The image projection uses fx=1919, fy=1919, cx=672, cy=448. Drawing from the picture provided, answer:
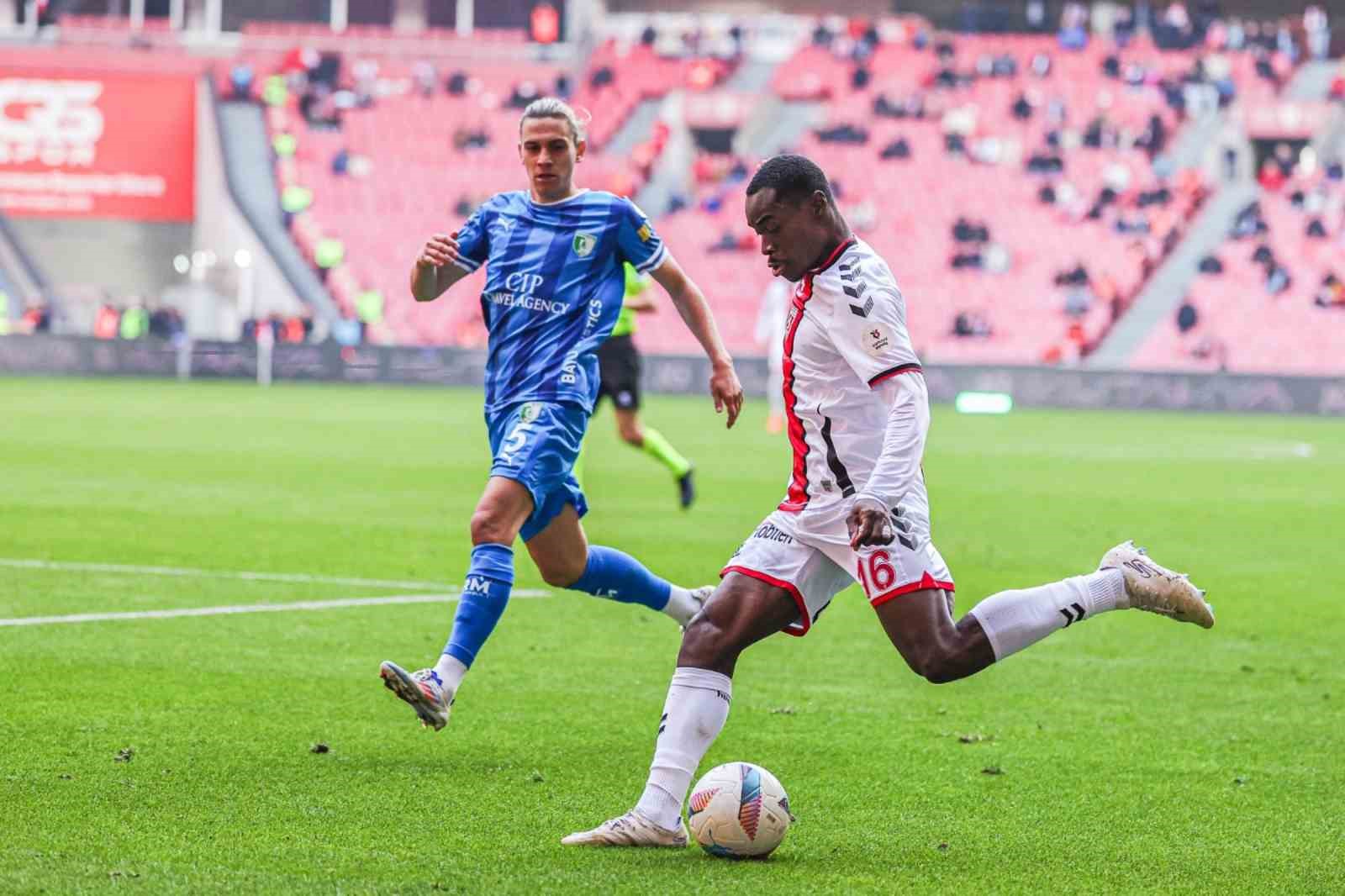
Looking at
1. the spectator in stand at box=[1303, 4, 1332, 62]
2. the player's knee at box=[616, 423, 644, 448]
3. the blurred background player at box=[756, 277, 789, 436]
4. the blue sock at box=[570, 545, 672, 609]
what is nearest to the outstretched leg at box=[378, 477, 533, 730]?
the blue sock at box=[570, 545, 672, 609]

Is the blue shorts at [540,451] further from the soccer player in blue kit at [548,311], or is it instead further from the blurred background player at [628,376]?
the blurred background player at [628,376]

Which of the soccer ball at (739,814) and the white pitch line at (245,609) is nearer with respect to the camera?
the soccer ball at (739,814)

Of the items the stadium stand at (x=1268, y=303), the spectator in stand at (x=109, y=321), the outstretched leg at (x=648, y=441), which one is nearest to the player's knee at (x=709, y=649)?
the outstretched leg at (x=648, y=441)

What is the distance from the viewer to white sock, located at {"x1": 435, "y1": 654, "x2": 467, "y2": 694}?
20.5 ft

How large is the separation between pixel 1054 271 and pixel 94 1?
28.7 m

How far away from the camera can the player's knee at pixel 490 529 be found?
6785mm

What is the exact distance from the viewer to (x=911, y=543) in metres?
5.36

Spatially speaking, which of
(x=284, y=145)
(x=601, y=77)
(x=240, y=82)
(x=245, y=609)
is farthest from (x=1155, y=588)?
(x=240, y=82)

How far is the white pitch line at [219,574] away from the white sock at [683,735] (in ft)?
19.1

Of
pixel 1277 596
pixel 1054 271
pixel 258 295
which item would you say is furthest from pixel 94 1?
pixel 1277 596

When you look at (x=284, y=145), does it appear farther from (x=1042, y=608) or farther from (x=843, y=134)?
(x=1042, y=608)

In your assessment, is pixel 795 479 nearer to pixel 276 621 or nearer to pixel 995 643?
pixel 995 643

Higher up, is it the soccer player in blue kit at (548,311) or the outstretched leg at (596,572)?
the soccer player in blue kit at (548,311)

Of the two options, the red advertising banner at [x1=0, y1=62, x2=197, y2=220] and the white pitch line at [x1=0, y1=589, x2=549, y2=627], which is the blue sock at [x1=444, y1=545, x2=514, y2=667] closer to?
the white pitch line at [x1=0, y1=589, x2=549, y2=627]
